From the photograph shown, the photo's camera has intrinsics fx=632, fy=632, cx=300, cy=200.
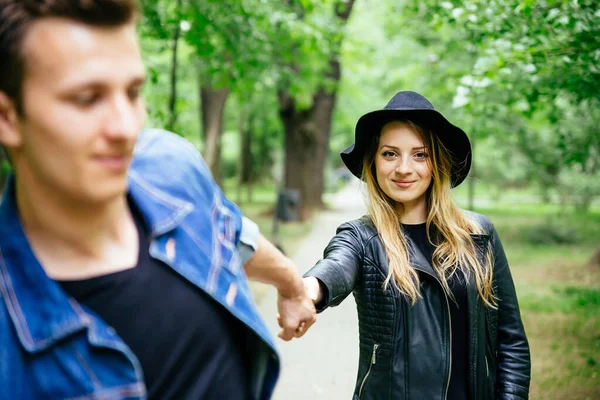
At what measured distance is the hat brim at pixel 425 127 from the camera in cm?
287

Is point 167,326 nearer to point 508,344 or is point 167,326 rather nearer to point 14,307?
point 14,307

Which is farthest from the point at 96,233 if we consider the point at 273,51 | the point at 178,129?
the point at 273,51

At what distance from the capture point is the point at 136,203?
5.19ft

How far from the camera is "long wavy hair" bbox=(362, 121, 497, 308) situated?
2.71m

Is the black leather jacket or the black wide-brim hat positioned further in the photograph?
the black wide-brim hat

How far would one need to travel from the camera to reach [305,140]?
1877 centimetres

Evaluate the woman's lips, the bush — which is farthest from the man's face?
the bush

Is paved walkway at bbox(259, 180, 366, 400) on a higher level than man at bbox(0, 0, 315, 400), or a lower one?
lower

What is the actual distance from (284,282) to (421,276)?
3.02 feet

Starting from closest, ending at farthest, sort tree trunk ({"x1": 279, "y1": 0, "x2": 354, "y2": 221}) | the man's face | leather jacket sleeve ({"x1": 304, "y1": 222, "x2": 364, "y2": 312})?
1. the man's face
2. leather jacket sleeve ({"x1": 304, "y1": 222, "x2": 364, "y2": 312})
3. tree trunk ({"x1": 279, "y1": 0, "x2": 354, "y2": 221})

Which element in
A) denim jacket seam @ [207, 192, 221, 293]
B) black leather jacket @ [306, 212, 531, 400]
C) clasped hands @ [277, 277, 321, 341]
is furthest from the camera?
black leather jacket @ [306, 212, 531, 400]

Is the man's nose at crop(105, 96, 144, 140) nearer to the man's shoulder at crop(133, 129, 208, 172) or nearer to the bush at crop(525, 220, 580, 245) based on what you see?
the man's shoulder at crop(133, 129, 208, 172)

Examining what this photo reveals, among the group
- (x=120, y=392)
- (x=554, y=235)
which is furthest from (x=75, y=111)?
(x=554, y=235)

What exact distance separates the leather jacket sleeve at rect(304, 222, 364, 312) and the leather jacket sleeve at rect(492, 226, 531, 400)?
0.65 metres
